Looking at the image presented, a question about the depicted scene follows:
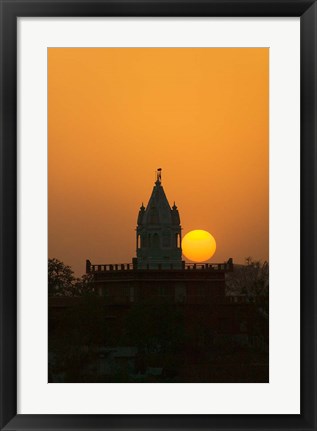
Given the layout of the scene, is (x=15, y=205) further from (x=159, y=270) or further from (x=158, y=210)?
(x=158, y=210)

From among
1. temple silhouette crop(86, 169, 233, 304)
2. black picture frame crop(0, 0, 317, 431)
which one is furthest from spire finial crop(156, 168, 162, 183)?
black picture frame crop(0, 0, 317, 431)

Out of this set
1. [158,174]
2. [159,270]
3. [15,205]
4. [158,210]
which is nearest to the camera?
[15,205]

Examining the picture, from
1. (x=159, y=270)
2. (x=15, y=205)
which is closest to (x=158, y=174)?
(x=159, y=270)

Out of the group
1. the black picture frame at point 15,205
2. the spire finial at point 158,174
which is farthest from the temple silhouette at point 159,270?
the black picture frame at point 15,205

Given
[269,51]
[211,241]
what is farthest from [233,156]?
[269,51]

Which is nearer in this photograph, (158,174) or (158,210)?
(158,210)
